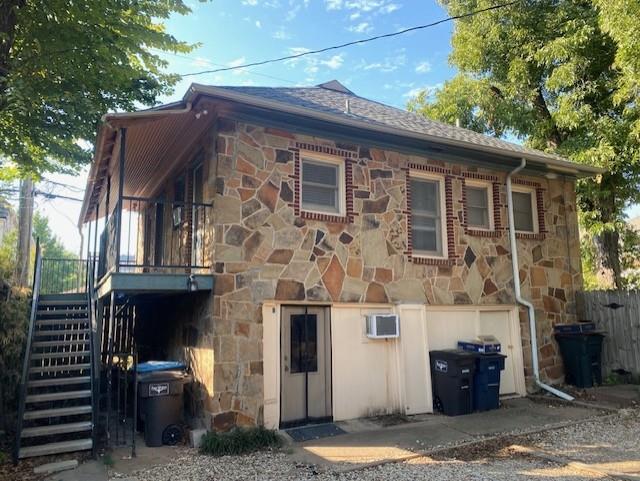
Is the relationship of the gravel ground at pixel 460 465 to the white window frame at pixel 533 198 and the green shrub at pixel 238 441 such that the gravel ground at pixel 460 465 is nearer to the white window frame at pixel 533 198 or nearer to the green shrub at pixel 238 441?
the green shrub at pixel 238 441

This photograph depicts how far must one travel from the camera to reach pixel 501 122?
48.7ft

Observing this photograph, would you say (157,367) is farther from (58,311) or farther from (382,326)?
(382,326)

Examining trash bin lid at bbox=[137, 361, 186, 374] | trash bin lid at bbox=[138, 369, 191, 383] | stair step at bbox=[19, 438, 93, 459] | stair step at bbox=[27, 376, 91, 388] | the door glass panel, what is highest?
the door glass panel

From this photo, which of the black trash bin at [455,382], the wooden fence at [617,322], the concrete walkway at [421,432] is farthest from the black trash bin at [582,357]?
the black trash bin at [455,382]

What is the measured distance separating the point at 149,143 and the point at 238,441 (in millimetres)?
4928

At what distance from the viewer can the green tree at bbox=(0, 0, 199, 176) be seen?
721 cm

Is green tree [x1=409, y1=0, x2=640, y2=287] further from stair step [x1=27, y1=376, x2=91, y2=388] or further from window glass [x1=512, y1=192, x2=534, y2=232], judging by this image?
stair step [x1=27, y1=376, x2=91, y2=388]

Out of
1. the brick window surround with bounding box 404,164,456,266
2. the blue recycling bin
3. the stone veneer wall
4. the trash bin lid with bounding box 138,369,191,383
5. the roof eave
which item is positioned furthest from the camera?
the brick window surround with bounding box 404,164,456,266

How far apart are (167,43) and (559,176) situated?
27.9 feet

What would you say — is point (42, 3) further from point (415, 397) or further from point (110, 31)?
point (415, 397)

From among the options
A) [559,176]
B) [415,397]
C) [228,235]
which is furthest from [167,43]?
[559,176]

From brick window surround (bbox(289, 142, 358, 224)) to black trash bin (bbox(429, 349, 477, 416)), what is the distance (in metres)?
2.83

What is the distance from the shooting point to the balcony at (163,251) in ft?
21.7

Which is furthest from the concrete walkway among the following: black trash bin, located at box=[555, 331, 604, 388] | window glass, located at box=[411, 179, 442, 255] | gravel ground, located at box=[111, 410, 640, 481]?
window glass, located at box=[411, 179, 442, 255]
